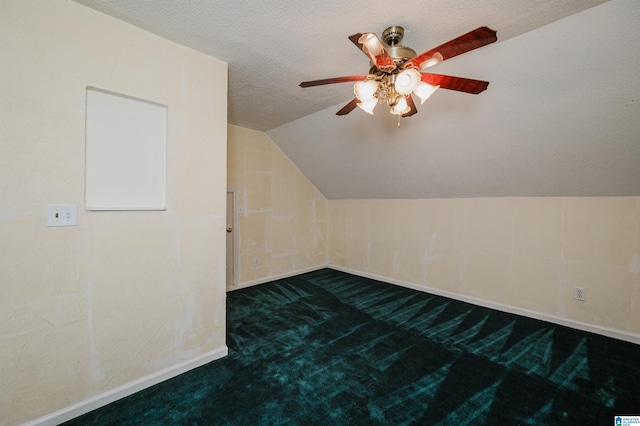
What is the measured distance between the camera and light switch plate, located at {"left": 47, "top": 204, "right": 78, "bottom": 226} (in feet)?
5.16

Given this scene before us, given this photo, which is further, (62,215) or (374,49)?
(62,215)

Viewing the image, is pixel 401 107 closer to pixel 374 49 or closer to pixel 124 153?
pixel 374 49

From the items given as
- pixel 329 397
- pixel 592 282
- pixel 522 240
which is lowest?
pixel 329 397

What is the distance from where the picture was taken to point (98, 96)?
1.74 metres

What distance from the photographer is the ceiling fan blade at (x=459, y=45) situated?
1176mm

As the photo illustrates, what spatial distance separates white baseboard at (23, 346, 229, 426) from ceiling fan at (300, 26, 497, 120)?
2.25 meters

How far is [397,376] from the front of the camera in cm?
203

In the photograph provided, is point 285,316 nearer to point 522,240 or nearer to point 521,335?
point 521,335

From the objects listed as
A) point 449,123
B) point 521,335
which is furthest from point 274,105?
point 521,335

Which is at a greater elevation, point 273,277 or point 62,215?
point 62,215

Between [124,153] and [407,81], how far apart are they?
6.22 ft

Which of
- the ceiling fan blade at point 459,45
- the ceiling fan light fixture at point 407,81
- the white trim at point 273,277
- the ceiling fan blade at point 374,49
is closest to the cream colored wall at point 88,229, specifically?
the ceiling fan blade at point 374,49

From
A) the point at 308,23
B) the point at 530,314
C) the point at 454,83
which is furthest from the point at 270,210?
→ the point at 530,314

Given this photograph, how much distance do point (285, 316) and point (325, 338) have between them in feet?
2.18
